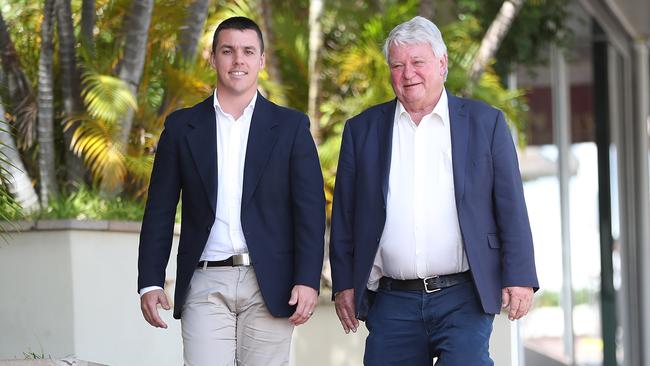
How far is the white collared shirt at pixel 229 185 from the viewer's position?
13.2 ft

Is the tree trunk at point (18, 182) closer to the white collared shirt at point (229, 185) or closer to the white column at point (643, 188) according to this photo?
the white collared shirt at point (229, 185)

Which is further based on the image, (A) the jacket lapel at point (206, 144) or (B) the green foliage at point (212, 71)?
(B) the green foliage at point (212, 71)

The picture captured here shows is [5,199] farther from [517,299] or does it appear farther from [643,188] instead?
[643,188]

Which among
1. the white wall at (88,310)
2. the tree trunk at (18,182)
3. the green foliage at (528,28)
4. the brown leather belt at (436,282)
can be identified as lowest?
the white wall at (88,310)

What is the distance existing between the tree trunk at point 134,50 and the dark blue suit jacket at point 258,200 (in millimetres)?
3273

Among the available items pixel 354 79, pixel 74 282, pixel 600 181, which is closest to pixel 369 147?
pixel 74 282

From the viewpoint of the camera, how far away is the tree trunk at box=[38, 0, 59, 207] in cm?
732

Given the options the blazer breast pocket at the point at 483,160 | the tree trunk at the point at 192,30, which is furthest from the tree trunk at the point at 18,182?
the blazer breast pocket at the point at 483,160

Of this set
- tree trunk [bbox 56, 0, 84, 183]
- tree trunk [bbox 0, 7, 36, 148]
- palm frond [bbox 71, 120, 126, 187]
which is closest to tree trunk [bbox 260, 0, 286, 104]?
tree trunk [bbox 56, 0, 84, 183]

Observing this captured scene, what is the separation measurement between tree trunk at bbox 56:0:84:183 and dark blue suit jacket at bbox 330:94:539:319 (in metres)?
3.46

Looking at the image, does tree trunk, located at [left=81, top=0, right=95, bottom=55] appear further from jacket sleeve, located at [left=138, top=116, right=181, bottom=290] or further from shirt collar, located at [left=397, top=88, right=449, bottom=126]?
shirt collar, located at [left=397, top=88, right=449, bottom=126]

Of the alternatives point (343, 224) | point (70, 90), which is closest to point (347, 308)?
point (343, 224)

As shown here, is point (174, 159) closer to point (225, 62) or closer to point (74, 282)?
point (225, 62)

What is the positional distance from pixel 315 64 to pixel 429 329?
26.1ft
